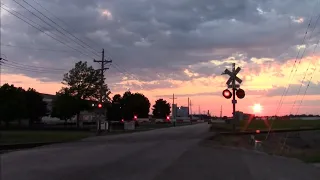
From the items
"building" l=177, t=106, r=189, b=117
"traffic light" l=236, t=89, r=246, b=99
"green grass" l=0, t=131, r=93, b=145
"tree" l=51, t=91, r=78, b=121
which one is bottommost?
"green grass" l=0, t=131, r=93, b=145

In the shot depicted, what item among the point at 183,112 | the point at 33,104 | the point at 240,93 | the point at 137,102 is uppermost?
the point at 137,102

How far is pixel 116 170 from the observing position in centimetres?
1316

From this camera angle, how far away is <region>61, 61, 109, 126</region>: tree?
7588 centimetres

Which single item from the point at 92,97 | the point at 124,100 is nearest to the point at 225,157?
the point at 92,97

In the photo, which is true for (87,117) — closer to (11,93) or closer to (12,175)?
(11,93)

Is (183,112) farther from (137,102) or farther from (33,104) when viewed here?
(33,104)

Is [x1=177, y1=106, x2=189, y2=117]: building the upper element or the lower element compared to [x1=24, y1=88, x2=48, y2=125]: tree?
upper

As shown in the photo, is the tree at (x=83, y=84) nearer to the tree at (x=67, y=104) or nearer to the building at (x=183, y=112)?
the tree at (x=67, y=104)

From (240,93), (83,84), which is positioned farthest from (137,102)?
(240,93)

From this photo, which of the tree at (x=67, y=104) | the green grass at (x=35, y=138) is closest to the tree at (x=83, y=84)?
the tree at (x=67, y=104)

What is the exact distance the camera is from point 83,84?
76562mm

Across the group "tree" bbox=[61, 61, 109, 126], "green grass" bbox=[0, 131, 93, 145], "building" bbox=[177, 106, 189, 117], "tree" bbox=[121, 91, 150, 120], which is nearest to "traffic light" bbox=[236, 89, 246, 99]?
"green grass" bbox=[0, 131, 93, 145]

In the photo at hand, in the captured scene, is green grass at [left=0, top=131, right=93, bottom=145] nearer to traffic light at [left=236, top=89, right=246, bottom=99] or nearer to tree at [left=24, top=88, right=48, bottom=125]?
traffic light at [left=236, top=89, right=246, bottom=99]

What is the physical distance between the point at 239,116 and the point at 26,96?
71.8 meters
